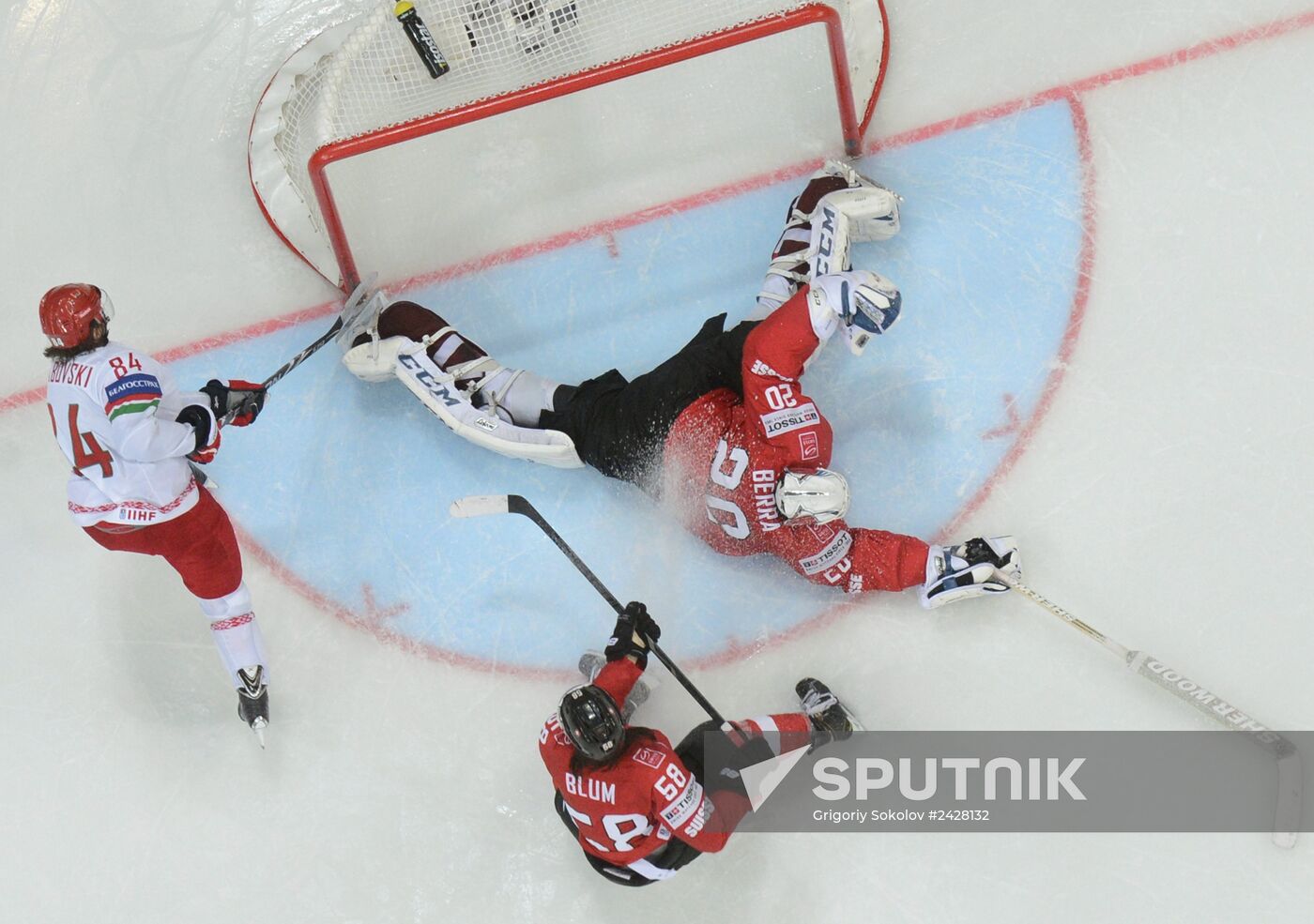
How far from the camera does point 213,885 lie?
3873mm

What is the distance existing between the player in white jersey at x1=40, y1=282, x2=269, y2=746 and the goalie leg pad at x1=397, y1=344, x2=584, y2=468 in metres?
0.51

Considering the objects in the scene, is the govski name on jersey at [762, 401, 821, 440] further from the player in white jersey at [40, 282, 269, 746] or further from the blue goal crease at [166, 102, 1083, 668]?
the player in white jersey at [40, 282, 269, 746]

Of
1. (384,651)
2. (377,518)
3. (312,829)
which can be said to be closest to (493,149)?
(377,518)

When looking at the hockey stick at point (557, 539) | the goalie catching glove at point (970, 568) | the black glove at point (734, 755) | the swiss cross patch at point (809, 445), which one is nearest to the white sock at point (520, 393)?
the hockey stick at point (557, 539)

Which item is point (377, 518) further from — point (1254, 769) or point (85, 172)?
point (1254, 769)

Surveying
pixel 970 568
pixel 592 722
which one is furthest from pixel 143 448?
pixel 970 568

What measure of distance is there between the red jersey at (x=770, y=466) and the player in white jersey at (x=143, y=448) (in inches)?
49.6

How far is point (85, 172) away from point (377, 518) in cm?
157

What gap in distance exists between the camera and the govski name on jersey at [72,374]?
321 centimetres

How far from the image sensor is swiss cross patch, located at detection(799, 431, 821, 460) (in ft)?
11.3

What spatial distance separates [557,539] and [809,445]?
81 centimetres

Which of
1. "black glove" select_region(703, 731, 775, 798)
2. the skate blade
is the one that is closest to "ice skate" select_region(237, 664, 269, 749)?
the skate blade

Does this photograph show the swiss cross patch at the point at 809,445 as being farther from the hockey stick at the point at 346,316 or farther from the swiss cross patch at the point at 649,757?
the hockey stick at the point at 346,316

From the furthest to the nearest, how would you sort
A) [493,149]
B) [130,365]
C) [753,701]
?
[493,149] < [753,701] < [130,365]
